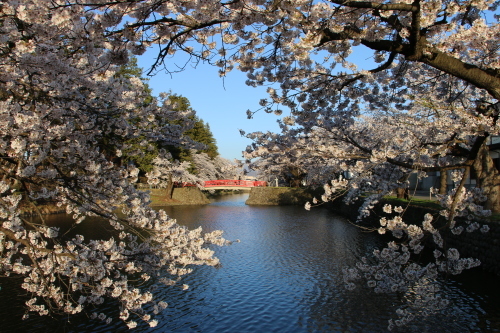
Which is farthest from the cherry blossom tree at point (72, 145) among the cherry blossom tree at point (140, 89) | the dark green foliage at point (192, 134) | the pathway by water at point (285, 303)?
the dark green foliage at point (192, 134)

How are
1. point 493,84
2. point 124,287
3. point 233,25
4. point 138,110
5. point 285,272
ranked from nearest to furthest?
1. point 493,84
2. point 233,25
3. point 124,287
4. point 138,110
5. point 285,272

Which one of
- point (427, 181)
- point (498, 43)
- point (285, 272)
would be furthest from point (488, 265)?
point (427, 181)

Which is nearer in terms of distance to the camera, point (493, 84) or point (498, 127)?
point (493, 84)

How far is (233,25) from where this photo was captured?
4281mm

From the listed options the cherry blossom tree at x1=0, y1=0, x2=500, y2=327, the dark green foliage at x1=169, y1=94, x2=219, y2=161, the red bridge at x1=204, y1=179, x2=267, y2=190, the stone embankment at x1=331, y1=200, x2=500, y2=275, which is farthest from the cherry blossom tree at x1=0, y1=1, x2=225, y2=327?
the red bridge at x1=204, y1=179, x2=267, y2=190

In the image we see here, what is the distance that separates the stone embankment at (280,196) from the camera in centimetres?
3666

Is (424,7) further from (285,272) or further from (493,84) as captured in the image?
(285,272)

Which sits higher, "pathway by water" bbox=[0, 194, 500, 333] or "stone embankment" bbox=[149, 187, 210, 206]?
"stone embankment" bbox=[149, 187, 210, 206]

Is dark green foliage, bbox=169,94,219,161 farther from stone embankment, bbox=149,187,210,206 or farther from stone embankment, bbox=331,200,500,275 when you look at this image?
stone embankment, bbox=331,200,500,275

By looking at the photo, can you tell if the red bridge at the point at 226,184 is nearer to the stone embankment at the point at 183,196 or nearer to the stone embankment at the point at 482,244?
the stone embankment at the point at 183,196

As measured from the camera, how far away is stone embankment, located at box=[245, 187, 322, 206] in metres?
36.7

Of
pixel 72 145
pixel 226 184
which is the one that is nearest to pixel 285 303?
pixel 72 145

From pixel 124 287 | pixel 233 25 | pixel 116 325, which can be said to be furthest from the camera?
pixel 116 325

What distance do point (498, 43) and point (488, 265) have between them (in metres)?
7.26
